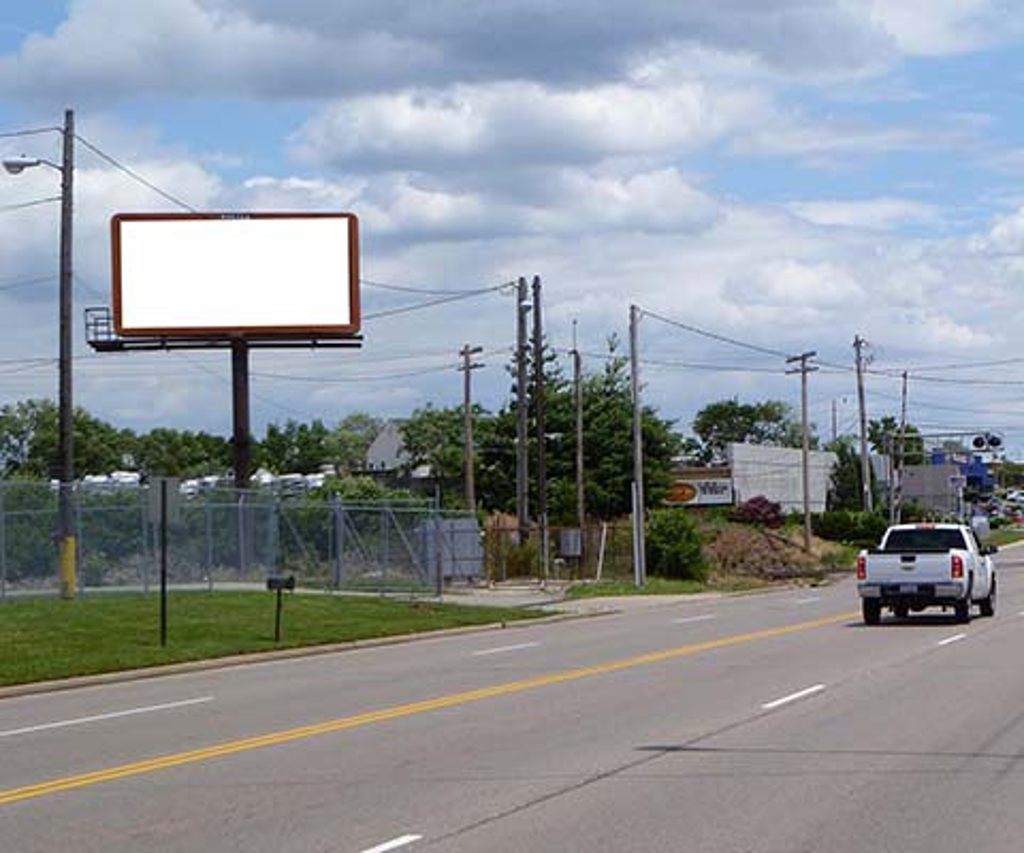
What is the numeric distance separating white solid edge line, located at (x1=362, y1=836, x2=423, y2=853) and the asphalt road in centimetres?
2

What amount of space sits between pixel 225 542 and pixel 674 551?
22597 millimetres

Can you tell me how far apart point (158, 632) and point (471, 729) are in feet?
50.2

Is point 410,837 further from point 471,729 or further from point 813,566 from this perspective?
point 813,566

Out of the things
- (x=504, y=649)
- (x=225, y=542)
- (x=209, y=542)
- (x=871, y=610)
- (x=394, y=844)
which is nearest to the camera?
(x=394, y=844)

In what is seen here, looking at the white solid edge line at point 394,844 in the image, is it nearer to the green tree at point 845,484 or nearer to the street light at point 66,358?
the street light at point 66,358

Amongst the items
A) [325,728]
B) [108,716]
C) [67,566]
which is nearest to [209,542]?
[67,566]

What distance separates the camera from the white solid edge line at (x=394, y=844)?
398 inches

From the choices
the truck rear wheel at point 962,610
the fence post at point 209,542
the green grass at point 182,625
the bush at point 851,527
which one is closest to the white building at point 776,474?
the bush at point 851,527

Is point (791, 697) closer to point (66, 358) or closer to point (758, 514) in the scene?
point (66, 358)

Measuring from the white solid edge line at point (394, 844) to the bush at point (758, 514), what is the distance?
8804cm

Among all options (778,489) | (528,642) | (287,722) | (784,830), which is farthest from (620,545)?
(778,489)

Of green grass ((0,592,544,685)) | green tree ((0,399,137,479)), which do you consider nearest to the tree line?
green tree ((0,399,137,479))

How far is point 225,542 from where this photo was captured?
4388cm

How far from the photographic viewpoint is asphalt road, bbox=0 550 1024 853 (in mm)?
10828
